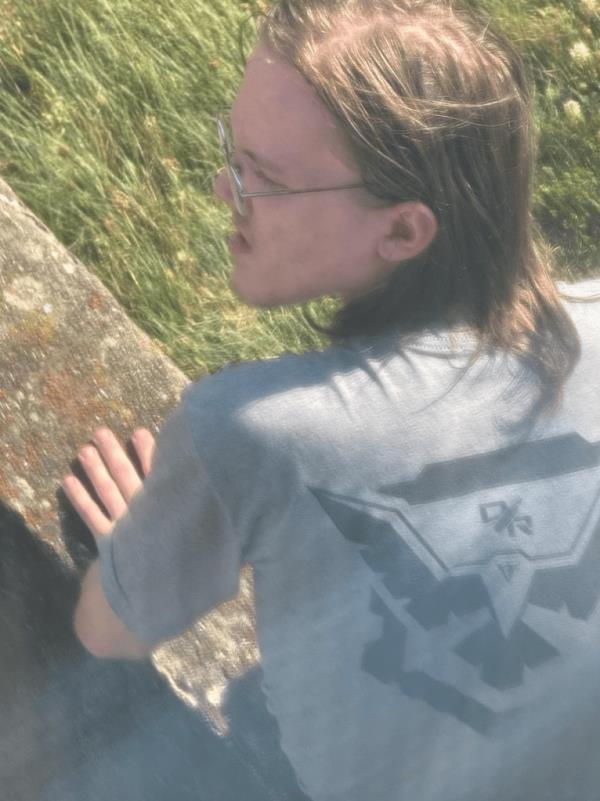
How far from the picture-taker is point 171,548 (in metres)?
1.44

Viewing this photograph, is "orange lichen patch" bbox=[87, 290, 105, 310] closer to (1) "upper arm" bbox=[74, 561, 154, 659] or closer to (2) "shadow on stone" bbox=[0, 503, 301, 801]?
(2) "shadow on stone" bbox=[0, 503, 301, 801]

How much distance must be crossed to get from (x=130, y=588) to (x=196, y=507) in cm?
18

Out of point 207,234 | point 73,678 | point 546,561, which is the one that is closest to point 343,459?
point 546,561

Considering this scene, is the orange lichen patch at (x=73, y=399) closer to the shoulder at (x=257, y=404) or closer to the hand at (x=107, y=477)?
the hand at (x=107, y=477)

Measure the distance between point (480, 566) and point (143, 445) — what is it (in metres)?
0.93

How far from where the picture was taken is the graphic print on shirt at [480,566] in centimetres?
133

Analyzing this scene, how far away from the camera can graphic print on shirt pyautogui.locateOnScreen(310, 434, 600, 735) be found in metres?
1.33

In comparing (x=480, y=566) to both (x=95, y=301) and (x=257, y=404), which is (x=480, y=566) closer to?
(x=257, y=404)

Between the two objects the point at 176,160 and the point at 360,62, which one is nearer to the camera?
the point at 360,62

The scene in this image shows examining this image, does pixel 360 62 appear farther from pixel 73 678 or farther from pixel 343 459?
pixel 73 678

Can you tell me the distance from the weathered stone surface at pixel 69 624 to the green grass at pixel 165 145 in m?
0.60

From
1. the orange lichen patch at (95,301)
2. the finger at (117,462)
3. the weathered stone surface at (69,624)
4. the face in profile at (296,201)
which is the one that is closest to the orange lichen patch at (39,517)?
the weathered stone surface at (69,624)

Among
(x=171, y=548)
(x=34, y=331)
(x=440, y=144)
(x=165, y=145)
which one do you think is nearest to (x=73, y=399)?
(x=34, y=331)

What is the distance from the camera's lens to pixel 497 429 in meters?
1.36
